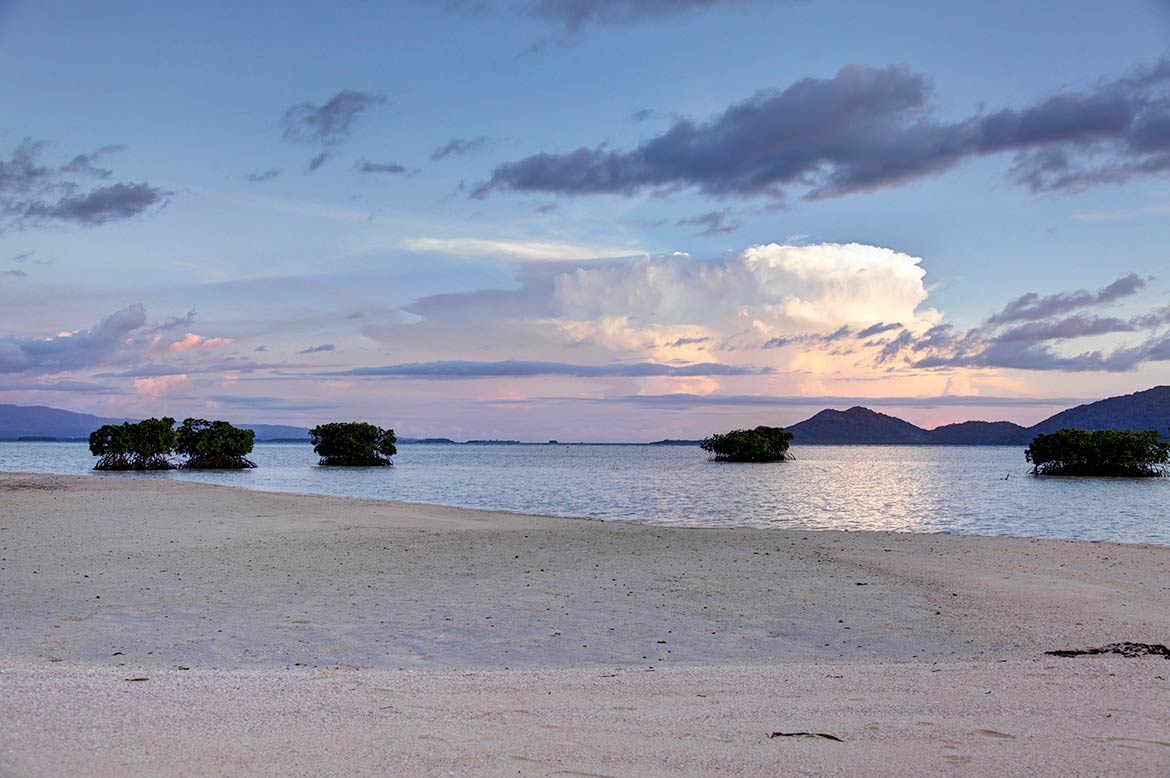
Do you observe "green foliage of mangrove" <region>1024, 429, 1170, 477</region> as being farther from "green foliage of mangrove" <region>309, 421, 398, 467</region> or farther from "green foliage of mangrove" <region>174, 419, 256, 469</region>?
"green foliage of mangrove" <region>174, 419, 256, 469</region>

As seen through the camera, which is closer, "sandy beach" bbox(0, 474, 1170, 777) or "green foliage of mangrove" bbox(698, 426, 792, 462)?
"sandy beach" bbox(0, 474, 1170, 777)

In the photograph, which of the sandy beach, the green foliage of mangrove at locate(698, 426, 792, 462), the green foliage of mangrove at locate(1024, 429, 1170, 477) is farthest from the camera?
the green foliage of mangrove at locate(698, 426, 792, 462)

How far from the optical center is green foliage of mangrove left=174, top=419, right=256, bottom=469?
75188 mm

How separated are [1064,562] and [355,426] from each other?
265 ft

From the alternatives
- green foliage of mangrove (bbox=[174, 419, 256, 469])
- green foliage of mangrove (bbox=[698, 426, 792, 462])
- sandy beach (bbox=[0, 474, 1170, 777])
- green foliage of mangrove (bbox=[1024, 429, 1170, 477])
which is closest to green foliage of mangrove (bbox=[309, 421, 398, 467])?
green foliage of mangrove (bbox=[174, 419, 256, 469])

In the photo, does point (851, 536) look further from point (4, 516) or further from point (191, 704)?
point (4, 516)

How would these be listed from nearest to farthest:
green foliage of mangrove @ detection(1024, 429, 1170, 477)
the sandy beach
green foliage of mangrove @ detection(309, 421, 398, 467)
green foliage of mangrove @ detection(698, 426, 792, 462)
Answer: the sandy beach → green foliage of mangrove @ detection(1024, 429, 1170, 477) → green foliage of mangrove @ detection(309, 421, 398, 467) → green foliage of mangrove @ detection(698, 426, 792, 462)

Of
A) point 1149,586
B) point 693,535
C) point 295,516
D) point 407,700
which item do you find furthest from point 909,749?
point 295,516

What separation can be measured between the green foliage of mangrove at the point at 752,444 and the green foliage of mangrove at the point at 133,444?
7289 cm

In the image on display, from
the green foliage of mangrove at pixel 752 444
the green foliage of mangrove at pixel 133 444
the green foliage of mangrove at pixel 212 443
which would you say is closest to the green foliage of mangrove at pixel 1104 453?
the green foliage of mangrove at pixel 752 444

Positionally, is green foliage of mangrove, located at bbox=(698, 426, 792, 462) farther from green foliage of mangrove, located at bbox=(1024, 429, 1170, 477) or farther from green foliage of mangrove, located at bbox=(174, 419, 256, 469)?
green foliage of mangrove, located at bbox=(174, 419, 256, 469)

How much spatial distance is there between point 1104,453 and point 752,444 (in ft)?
162

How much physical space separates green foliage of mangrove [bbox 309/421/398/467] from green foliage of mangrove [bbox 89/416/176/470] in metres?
17.7

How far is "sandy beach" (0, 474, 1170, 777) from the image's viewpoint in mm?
5273
